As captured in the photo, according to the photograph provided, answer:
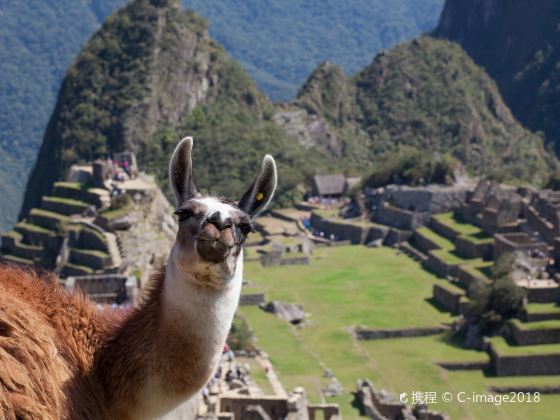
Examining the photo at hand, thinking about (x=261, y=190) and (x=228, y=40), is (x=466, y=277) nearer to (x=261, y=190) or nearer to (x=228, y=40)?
(x=261, y=190)

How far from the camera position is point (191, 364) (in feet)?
16.4

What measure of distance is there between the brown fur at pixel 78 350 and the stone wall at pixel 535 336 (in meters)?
26.1

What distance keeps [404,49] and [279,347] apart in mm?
63478

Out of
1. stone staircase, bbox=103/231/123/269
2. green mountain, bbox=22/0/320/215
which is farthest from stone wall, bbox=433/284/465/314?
green mountain, bbox=22/0/320/215

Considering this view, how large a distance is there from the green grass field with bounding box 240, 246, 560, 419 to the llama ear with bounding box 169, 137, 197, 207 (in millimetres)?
19390

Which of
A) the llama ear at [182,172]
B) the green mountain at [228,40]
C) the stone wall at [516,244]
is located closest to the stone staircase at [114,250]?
the stone wall at [516,244]

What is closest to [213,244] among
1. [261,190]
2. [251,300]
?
[261,190]

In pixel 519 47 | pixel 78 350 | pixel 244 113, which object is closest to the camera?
pixel 78 350

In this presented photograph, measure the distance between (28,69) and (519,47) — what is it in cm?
5051

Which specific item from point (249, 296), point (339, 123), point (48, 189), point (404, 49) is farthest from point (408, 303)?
point (404, 49)

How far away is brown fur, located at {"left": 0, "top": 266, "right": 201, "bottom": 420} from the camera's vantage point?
15.5 ft

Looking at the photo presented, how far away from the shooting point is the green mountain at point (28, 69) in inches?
2803

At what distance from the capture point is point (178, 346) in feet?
16.5

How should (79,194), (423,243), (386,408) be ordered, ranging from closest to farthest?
(386,408)
(79,194)
(423,243)
